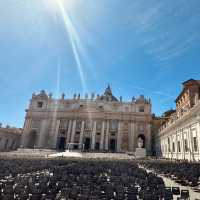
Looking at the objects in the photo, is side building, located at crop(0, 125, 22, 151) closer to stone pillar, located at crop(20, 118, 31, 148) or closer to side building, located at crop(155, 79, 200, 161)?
stone pillar, located at crop(20, 118, 31, 148)

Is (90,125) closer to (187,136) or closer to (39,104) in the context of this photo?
(39,104)

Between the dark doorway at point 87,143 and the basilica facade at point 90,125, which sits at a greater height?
the basilica facade at point 90,125

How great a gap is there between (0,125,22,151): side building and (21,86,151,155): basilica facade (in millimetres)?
3293

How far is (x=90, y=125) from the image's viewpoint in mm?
57219

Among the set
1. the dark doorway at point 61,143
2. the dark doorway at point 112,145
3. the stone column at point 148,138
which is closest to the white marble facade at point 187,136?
the stone column at point 148,138

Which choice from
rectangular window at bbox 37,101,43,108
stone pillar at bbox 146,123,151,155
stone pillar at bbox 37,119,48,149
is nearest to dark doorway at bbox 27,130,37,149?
stone pillar at bbox 37,119,48,149

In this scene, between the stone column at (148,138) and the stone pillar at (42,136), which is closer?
the stone column at (148,138)

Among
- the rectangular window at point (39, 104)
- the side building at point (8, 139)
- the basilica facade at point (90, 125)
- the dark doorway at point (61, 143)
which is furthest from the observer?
the rectangular window at point (39, 104)

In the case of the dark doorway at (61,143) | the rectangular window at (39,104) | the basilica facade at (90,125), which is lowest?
the dark doorway at (61,143)

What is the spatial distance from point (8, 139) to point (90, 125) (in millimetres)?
23834

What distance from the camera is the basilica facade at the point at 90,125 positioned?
55688 mm

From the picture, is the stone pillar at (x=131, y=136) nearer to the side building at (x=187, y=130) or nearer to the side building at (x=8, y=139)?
the side building at (x=187, y=130)

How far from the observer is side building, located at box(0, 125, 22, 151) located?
172ft

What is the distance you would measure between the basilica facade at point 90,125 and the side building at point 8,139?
10.8 feet
